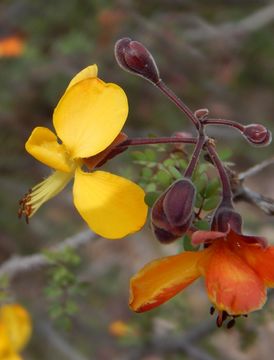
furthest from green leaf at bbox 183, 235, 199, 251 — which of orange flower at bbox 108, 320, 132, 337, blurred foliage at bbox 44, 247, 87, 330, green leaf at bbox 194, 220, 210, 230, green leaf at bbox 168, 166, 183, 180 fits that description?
orange flower at bbox 108, 320, 132, 337

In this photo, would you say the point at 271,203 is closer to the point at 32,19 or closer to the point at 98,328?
the point at 98,328

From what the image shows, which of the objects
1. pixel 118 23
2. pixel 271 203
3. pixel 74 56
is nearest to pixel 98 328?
pixel 74 56

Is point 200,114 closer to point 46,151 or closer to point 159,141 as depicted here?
point 159,141

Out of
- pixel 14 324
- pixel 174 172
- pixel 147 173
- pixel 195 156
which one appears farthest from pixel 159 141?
pixel 14 324

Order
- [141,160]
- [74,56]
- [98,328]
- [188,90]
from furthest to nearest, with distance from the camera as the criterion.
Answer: [188,90] < [74,56] < [98,328] < [141,160]

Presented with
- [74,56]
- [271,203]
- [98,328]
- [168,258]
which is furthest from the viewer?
[74,56]

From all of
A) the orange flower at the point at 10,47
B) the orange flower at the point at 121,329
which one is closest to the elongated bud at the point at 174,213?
the orange flower at the point at 121,329

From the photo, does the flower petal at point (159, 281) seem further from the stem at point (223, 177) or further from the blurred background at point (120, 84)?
the blurred background at point (120, 84)
